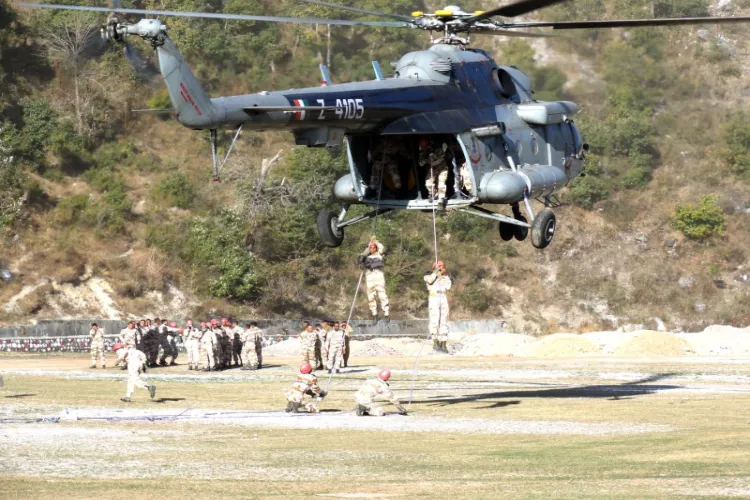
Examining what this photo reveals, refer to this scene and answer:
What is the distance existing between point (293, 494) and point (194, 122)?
309 inches

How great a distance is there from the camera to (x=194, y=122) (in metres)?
19.7

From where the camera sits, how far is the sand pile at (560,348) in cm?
4394

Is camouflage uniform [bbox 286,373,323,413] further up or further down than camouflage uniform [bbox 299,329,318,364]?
further down

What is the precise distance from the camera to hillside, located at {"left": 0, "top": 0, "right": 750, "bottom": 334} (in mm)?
56875

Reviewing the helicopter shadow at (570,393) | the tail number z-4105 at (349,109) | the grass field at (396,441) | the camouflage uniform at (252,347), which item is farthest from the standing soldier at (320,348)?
the tail number z-4105 at (349,109)

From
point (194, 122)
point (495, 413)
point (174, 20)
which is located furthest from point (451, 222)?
point (194, 122)

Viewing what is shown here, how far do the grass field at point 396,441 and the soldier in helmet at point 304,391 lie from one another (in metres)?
0.41

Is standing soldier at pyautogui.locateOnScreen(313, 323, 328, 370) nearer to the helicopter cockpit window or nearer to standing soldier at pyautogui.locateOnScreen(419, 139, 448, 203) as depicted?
the helicopter cockpit window

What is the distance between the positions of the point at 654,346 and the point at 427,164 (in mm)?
21013

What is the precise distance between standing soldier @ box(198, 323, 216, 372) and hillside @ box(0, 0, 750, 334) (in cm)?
1896

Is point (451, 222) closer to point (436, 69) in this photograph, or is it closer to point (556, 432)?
point (436, 69)

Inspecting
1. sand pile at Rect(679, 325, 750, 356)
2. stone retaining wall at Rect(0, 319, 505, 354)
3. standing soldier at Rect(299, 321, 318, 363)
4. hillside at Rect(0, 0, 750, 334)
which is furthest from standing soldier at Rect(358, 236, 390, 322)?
hillside at Rect(0, 0, 750, 334)

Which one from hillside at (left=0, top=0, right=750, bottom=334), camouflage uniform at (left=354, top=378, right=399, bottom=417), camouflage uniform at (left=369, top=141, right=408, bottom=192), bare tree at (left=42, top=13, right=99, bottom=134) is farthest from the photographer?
bare tree at (left=42, top=13, right=99, bottom=134)

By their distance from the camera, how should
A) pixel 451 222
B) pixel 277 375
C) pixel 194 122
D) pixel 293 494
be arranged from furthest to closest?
pixel 451 222
pixel 277 375
pixel 194 122
pixel 293 494
